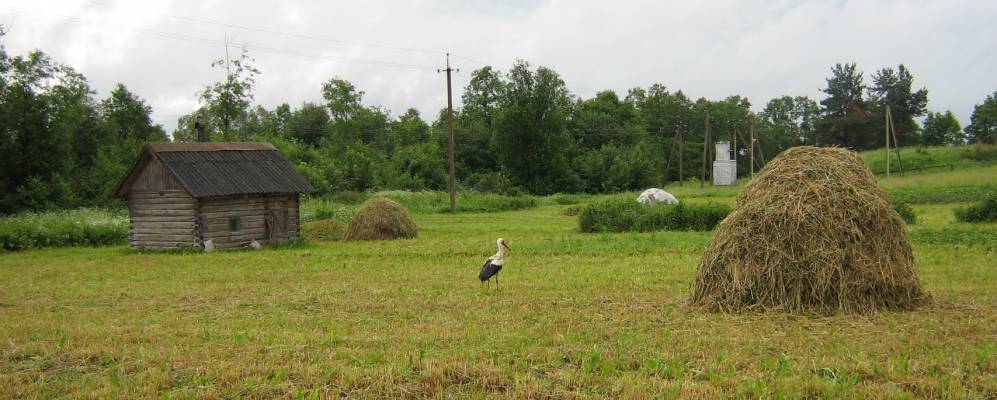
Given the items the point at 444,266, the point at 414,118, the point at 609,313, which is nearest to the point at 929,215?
the point at 444,266

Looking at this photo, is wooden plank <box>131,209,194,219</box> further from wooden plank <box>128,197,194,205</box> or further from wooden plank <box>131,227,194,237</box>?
wooden plank <box>131,227,194,237</box>

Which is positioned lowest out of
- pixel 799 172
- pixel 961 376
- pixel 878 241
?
pixel 961 376

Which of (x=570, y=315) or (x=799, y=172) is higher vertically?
(x=799, y=172)

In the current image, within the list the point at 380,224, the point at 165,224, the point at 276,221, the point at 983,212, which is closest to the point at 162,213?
the point at 165,224

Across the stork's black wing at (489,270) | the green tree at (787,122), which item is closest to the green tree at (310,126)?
the green tree at (787,122)

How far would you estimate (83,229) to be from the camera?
34.5m

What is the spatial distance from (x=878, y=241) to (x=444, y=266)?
11.8 metres

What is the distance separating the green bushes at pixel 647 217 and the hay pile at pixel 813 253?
697 inches

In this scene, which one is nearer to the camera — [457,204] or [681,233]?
[681,233]

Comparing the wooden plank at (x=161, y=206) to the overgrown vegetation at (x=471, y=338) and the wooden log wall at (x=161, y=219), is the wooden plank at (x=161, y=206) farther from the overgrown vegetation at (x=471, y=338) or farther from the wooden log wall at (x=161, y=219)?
the overgrown vegetation at (x=471, y=338)

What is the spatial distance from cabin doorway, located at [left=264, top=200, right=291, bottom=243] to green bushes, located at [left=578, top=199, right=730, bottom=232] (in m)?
12.0

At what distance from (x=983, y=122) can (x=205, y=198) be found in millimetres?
94073

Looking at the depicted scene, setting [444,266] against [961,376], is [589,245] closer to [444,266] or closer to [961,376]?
[444,266]

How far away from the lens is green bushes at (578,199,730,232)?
3180cm
